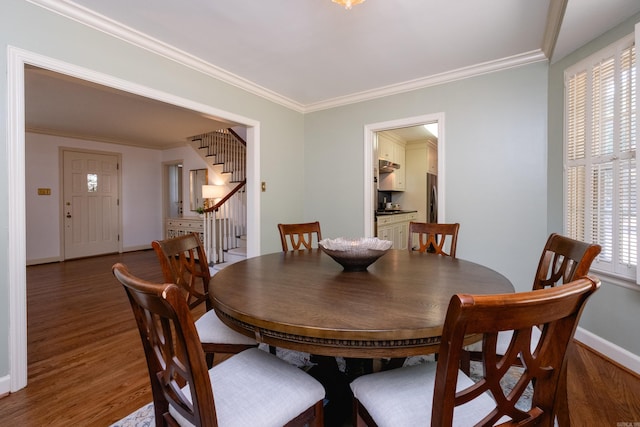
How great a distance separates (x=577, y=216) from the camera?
2307 millimetres

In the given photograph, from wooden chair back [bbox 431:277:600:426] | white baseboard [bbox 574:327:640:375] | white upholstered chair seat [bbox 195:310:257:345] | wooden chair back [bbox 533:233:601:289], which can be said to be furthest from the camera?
white baseboard [bbox 574:327:640:375]

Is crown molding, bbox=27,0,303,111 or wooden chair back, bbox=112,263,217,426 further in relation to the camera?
crown molding, bbox=27,0,303,111

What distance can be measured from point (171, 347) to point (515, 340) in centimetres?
86

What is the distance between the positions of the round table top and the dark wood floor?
0.96 m

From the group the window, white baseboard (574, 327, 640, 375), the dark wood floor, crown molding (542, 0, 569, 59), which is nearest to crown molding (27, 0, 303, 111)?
the dark wood floor

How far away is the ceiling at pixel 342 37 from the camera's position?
1977mm

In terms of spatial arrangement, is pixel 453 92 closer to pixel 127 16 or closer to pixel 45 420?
pixel 127 16

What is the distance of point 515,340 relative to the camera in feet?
2.11

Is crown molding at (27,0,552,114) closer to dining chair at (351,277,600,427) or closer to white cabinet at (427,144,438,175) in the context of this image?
dining chair at (351,277,600,427)

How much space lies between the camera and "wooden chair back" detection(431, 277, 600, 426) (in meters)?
0.57

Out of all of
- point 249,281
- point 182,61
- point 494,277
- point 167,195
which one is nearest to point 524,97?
point 494,277

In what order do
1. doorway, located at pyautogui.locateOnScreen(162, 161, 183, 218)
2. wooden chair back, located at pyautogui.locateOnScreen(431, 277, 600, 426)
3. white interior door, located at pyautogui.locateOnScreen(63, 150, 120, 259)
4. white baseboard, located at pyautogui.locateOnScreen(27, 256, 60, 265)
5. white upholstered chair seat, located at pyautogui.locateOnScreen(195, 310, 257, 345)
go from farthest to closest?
doorway, located at pyautogui.locateOnScreen(162, 161, 183, 218) → white interior door, located at pyautogui.locateOnScreen(63, 150, 120, 259) → white baseboard, located at pyautogui.locateOnScreen(27, 256, 60, 265) → white upholstered chair seat, located at pyautogui.locateOnScreen(195, 310, 257, 345) → wooden chair back, located at pyautogui.locateOnScreen(431, 277, 600, 426)

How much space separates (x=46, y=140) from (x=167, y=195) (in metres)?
2.34

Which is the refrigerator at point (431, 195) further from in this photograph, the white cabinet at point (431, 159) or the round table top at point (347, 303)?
the round table top at point (347, 303)
